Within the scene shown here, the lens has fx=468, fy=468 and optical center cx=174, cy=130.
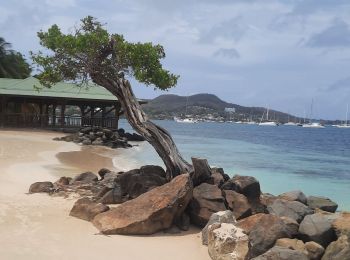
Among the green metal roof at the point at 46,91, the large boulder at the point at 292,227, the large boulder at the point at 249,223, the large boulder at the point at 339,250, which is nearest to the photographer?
the large boulder at the point at 339,250

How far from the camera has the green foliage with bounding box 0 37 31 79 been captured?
39.8 metres

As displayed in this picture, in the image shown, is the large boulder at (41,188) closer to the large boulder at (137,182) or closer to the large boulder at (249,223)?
the large boulder at (137,182)

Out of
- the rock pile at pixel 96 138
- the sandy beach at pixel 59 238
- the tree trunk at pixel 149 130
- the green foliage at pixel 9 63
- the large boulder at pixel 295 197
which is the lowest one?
the rock pile at pixel 96 138

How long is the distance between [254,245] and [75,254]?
2.38 metres

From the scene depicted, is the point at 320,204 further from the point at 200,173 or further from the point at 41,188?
the point at 41,188

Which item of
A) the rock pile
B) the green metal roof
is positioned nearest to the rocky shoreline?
the rock pile

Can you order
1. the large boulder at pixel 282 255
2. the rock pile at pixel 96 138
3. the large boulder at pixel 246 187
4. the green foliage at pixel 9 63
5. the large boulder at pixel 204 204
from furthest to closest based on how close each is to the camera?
the green foliage at pixel 9 63 < the rock pile at pixel 96 138 < the large boulder at pixel 246 187 < the large boulder at pixel 204 204 < the large boulder at pixel 282 255

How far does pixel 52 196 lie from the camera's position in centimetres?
980

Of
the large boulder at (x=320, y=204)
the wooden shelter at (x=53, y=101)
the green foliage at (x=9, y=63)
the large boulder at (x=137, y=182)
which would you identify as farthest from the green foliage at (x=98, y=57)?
the green foliage at (x=9, y=63)

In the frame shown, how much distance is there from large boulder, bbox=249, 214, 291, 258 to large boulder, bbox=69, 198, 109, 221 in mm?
2822

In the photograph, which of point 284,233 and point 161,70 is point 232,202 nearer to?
point 284,233

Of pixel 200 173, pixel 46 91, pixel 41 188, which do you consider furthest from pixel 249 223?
pixel 46 91

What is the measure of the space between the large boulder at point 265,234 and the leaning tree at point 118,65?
3.27 meters

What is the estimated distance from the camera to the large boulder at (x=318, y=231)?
6.57 metres
